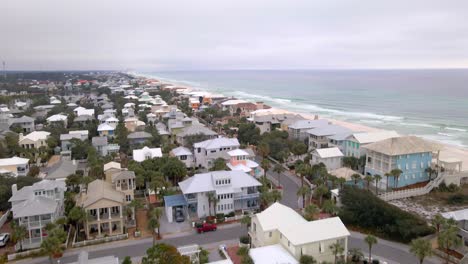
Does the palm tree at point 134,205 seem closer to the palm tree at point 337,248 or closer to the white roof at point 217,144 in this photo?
the palm tree at point 337,248

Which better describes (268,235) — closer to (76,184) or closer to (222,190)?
(222,190)

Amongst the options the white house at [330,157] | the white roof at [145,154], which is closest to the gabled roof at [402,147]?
the white house at [330,157]

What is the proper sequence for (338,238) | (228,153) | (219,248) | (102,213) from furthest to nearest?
(228,153), (102,213), (219,248), (338,238)

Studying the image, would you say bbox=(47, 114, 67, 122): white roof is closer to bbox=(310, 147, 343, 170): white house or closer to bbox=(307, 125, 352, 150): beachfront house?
bbox=(307, 125, 352, 150): beachfront house

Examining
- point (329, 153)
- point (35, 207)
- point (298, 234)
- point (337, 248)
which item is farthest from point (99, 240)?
point (329, 153)

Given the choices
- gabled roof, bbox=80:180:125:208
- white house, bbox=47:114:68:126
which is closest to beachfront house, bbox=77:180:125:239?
gabled roof, bbox=80:180:125:208

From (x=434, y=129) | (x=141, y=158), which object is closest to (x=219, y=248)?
(x=141, y=158)
